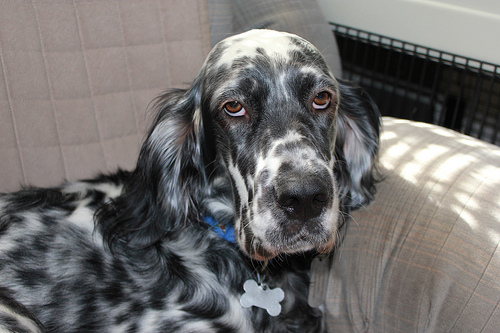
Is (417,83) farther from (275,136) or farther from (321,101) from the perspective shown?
(275,136)

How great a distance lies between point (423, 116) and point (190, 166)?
4.61 ft

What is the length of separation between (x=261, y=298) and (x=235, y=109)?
0.64 metres

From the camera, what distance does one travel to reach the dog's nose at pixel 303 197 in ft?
4.94

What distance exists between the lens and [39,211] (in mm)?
1947

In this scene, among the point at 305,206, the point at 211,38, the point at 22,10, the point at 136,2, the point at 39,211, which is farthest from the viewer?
the point at 211,38

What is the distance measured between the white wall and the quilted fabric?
791 millimetres

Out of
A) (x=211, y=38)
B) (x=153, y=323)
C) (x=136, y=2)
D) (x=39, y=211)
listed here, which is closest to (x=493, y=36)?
(x=211, y=38)

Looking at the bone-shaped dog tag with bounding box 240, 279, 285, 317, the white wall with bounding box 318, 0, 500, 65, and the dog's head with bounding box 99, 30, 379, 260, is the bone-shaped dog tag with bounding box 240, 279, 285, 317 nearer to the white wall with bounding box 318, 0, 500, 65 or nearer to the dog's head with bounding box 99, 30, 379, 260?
the dog's head with bounding box 99, 30, 379, 260

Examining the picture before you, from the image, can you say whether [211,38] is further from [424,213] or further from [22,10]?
[424,213]

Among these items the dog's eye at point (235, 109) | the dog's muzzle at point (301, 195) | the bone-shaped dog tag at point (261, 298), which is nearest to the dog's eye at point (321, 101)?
the dog's eye at point (235, 109)

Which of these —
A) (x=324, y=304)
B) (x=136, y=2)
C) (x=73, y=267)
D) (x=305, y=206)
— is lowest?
(x=324, y=304)

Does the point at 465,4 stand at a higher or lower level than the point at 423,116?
higher

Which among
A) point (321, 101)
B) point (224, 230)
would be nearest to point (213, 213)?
point (224, 230)

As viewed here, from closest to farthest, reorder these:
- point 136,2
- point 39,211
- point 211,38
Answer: point 39,211
point 136,2
point 211,38
